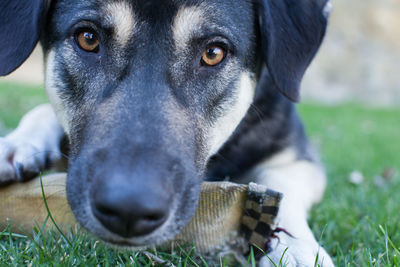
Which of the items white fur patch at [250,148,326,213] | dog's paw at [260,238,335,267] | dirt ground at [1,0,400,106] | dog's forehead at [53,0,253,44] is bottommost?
dirt ground at [1,0,400,106]

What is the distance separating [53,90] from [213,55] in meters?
0.98

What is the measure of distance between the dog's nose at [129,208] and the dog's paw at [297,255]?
573 millimetres

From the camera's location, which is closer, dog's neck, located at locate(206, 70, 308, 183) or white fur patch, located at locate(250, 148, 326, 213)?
white fur patch, located at locate(250, 148, 326, 213)

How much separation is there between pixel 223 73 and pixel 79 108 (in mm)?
847

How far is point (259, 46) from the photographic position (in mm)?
2951

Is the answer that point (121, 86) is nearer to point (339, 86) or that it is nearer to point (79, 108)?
point (79, 108)

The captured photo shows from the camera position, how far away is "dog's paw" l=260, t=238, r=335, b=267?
211 centimetres

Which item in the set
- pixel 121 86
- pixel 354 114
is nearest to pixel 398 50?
pixel 354 114

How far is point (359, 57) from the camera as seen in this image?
21.1 metres

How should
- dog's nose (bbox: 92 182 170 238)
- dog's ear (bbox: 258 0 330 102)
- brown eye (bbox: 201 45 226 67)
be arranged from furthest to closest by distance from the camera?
dog's ear (bbox: 258 0 330 102), brown eye (bbox: 201 45 226 67), dog's nose (bbox: 92 182 170 238)

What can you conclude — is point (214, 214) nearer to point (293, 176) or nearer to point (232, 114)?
point (232, 114)

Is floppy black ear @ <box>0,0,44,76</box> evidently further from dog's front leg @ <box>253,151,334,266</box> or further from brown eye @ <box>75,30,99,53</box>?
dog's front leg @ <box>253,151,334,266</box>

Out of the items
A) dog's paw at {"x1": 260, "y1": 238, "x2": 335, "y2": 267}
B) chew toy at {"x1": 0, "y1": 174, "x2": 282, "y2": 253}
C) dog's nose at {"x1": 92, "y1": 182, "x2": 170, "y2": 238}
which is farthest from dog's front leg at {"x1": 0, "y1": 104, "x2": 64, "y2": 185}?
dog's paw at {"x1": 260, "y1": 238, "x2": 335, "y2": 267}

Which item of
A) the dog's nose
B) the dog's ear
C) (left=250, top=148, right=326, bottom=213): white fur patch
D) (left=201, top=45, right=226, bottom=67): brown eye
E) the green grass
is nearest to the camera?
the dog's nose
